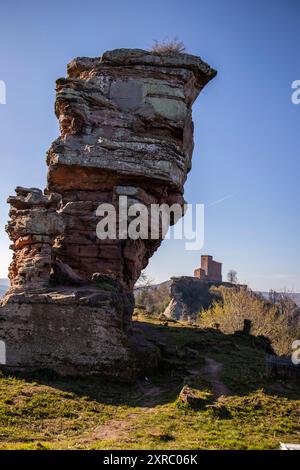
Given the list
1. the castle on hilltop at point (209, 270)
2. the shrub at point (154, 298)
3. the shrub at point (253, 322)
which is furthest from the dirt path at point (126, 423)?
the castle on hilltop at point (209, 270)

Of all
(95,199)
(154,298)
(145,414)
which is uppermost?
(95,199)

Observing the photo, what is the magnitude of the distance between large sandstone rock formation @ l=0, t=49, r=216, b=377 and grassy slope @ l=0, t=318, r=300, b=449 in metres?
1.66

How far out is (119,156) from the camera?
24234mm

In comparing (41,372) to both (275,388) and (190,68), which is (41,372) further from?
(190,68)

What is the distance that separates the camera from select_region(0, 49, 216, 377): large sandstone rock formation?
57.9ft

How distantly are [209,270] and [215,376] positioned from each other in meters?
82.8

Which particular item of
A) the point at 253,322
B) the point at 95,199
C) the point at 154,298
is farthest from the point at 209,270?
the point at 95,199

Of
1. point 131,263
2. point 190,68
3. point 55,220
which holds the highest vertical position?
point 190,68

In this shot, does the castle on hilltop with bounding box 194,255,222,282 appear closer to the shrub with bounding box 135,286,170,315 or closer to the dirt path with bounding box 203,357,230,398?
the shrub with bounding box 135,286,170,315

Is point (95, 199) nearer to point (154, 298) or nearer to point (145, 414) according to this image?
point (145, 414)

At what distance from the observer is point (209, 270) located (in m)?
101

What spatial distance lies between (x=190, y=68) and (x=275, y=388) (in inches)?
742

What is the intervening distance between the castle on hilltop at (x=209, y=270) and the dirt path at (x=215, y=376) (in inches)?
3082

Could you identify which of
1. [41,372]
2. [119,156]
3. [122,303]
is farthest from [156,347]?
[119,156]
